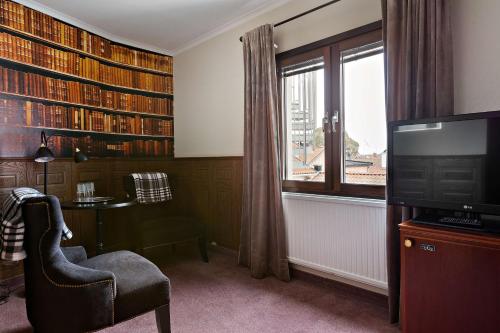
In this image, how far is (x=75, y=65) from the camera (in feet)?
9.96

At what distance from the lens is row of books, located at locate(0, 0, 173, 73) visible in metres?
2.57

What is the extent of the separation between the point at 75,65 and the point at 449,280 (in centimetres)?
349

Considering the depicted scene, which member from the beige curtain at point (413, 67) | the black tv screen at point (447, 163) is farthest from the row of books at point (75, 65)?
the black tv screen at point (447, 163)

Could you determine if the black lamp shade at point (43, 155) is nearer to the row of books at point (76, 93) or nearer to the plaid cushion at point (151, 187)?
the row of books at point (76, 93)

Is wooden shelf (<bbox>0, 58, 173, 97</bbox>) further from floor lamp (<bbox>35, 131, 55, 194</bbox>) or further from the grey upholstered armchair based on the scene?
the grey upholstered armchair

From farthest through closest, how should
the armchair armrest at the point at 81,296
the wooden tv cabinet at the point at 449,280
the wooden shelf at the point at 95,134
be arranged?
the wooden shelf at the point at 95,134, the armchair armrest at the point at 81,296, the wooden tv cabinet at the point at 449,280

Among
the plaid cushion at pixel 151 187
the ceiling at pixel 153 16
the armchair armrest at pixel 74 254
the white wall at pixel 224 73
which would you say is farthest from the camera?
the plaid cushion at pixel 151 187

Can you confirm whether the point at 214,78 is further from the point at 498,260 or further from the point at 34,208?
the point at 498,260

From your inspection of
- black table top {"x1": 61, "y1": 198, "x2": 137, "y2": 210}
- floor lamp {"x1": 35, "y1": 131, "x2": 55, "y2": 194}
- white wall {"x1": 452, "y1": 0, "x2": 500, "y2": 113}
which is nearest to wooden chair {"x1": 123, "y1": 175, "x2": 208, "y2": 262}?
black table top {"x1": 61, "y1": 198, "x2": 137, "y2": 210}

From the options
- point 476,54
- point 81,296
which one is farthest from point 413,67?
point 81,296

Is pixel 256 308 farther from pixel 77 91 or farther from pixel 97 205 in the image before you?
pixel 77 91

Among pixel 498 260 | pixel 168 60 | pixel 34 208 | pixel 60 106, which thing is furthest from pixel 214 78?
pixel 498 260

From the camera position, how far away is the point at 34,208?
1.43m

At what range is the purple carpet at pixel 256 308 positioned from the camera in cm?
192
